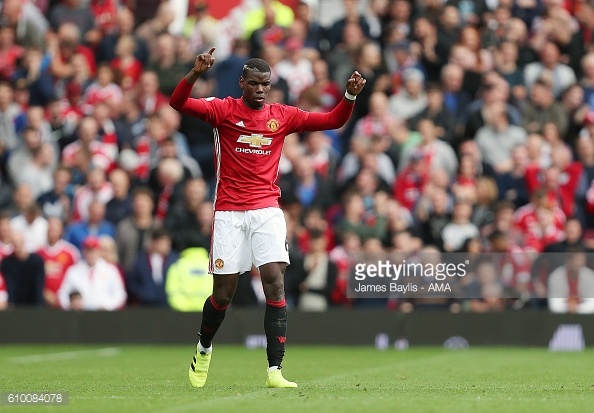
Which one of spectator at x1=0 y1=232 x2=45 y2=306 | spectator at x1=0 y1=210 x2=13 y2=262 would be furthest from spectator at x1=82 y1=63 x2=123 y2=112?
spectator at x1=0 y1=232 x2=45 y2=306

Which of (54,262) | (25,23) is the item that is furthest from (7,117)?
(54,262)

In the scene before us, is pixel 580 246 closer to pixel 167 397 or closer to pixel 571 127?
pixel 571 127

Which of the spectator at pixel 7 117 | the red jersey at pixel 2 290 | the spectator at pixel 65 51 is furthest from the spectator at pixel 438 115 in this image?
the red jersey at pixel 2 290

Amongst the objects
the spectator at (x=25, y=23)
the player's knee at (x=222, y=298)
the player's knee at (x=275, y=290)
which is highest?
the spectator at (x=25, y=23)

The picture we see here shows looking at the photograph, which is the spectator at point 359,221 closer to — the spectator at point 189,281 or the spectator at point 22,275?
the spectator at point 189,281

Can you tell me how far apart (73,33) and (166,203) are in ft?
15.7

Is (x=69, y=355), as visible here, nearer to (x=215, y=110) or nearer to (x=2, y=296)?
(x=2, y=296)

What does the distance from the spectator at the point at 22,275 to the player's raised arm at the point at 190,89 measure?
844cm

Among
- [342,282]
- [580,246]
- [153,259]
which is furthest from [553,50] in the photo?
[153,259]

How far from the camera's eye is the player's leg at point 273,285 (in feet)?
32.5

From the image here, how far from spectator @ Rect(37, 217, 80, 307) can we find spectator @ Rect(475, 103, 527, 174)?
6.34 metres

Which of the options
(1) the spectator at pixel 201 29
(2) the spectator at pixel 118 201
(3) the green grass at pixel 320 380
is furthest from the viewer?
(1) the spectator at pixel 201 29

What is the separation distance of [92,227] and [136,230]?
0.66 m

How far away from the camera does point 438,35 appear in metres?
20.9
